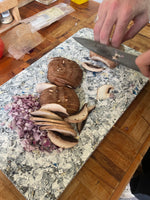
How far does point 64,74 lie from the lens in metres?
1.11

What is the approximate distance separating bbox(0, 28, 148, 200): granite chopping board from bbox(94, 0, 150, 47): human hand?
31cm

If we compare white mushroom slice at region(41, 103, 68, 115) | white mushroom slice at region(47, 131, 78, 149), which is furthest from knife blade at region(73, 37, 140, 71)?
white mushroom slice at region(47, 131, 78, 149)

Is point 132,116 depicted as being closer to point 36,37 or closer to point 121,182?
point 121,182

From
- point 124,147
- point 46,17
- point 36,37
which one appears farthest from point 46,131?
point 46,17

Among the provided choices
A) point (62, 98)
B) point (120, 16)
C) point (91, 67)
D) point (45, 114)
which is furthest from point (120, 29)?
point (45, 114)

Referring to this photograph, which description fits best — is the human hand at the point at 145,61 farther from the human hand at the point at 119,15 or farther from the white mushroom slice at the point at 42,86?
the white mushroom slice at the point at 42,86

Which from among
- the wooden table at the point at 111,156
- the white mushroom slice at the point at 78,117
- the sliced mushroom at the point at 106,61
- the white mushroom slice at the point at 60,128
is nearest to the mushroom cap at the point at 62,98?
the white mushroom slice at the point at 78,117

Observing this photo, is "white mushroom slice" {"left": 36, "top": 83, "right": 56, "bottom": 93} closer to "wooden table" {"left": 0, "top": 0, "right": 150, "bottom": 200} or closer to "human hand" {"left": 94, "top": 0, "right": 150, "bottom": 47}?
"wooden table" {"left": 0, "top": 0, "right": 150, "bottom": 200}

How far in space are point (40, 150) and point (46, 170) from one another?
0.36 feet

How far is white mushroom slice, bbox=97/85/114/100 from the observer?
1.13 meters

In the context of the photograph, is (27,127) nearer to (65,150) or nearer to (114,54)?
(65,150)

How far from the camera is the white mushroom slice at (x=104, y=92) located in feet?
3.70

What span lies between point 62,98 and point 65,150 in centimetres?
30

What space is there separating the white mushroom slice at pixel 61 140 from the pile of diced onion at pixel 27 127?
1.5 inches
